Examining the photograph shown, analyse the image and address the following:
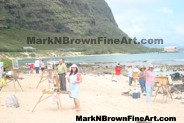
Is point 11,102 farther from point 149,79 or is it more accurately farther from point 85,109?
point 149,79

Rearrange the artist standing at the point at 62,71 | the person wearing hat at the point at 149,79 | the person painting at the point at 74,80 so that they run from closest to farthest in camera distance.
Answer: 1. the person painting at the point at 74,80
2. the person wearing hat at the point at 149,79
3. the artist standing at the point at 62,71

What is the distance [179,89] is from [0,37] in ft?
535

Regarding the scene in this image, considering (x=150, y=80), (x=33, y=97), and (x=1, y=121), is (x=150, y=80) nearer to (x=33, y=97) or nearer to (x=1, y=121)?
(x=33, y=97)

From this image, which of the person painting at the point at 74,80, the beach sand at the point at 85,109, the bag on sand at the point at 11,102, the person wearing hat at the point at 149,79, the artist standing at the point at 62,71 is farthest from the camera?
the artist standing at the point at 62,71

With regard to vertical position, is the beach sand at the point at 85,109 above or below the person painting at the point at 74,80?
below

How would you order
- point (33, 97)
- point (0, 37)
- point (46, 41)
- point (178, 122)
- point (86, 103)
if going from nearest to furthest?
point (178, 122), point (86, 103), point (33, 97), point (0, 37), point (46, 41)

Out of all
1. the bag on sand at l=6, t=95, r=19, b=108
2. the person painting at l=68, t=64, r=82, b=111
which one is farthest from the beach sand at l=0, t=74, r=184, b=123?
the person painting at l=68, t=64, r=82, b=111

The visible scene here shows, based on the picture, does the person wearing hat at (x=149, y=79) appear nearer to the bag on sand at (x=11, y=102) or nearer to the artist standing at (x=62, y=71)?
the artist standing at (x=62, y=71)

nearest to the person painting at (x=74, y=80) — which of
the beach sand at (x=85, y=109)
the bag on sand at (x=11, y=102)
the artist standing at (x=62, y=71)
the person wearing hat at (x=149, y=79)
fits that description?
the beach sand at (x=85, y=109)

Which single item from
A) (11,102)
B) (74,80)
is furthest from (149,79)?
(11,102)

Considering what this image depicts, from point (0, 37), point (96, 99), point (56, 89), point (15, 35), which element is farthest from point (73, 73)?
point (15, 35)

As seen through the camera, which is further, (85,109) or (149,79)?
(149,79)

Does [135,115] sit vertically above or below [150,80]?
below

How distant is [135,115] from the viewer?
14469 mm
